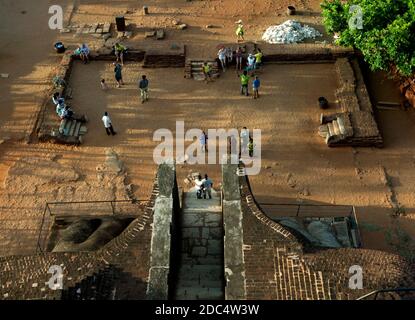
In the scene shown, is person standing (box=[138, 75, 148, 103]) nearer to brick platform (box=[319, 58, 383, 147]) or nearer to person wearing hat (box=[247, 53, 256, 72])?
person wearing hat (box=[247, 53, 256, 72])

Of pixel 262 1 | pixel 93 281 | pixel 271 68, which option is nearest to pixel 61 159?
pixel 93 281

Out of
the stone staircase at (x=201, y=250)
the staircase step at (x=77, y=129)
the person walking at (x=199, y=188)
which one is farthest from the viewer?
the staircase step at (x=77, y=129)

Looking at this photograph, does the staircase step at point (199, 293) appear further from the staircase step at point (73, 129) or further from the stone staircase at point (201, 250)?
the staircase step at point (73, 129)

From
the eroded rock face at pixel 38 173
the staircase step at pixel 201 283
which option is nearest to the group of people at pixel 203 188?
the staircase step at pixel 201 283

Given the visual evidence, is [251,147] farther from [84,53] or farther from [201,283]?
[84,53]

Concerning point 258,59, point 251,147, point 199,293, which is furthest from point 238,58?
point 199,293
